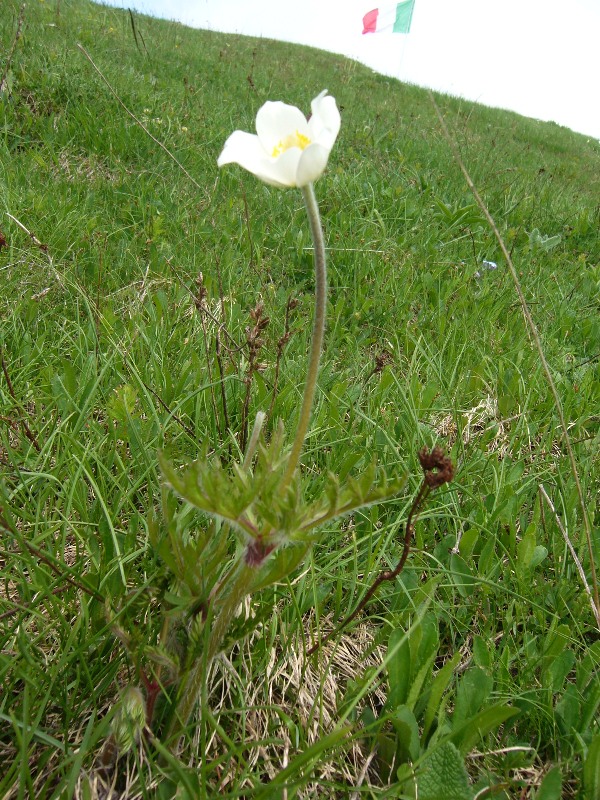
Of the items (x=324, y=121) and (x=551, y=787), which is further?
(x=551, y=787)

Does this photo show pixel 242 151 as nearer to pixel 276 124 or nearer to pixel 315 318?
pixel 276 124

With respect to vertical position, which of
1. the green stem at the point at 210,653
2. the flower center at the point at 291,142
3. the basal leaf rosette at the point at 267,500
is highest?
the flower center at the point at 291,142

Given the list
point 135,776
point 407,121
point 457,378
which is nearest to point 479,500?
point 457,378

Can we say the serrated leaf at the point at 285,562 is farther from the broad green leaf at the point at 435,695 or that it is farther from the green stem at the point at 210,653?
the broad green leaf at the point at 435,695

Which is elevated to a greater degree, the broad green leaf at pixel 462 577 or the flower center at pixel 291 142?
the flower center at pixel 291 142

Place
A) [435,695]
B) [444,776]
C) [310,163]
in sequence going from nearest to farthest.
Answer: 1. [310,163]
2. [444,776]
3. [435,695]

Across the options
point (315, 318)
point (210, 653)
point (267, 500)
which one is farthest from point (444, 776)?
point (315, 318)

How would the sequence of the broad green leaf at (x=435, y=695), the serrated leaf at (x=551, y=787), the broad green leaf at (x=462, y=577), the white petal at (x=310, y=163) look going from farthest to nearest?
1. the broad green leaf at (x=462, y=577)
2. the broad green leaf at (x=435, y=695)
3. the serrated leaf at (x=551, y=787)
4. the white petal at (x=310, y=163)

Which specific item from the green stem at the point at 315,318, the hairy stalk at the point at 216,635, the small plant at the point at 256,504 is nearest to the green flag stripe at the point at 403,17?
the small plant at the point at 256,504
